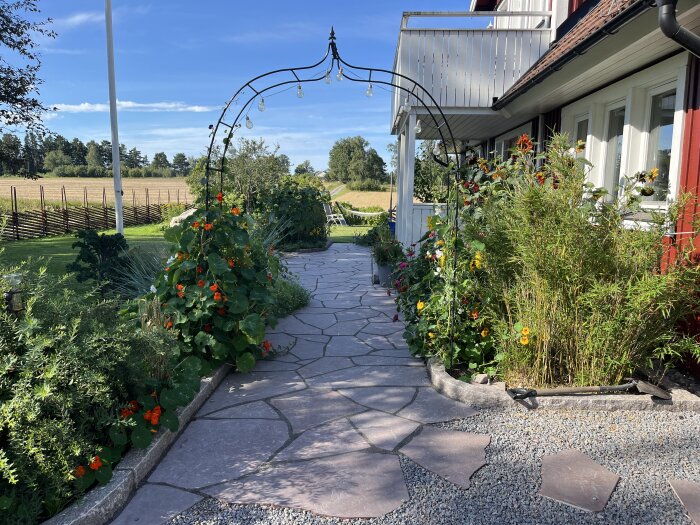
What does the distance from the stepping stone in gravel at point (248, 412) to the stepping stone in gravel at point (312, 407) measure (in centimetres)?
7

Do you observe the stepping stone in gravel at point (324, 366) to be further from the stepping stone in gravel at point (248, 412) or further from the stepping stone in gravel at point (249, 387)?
the stepping stone in gravel at point (248, 412)

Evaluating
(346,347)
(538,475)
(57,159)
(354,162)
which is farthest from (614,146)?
(57,159)

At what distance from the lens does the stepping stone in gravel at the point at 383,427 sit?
2.74 metres

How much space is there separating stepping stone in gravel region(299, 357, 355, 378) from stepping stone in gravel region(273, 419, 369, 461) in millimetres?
937

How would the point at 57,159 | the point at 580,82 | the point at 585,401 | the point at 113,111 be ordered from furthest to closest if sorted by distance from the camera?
the point at 57,159 < the point at 113,111 < the point at 580,82 < the point at 585,401

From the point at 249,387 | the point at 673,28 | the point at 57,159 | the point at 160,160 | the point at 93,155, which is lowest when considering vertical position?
the point at 249,387

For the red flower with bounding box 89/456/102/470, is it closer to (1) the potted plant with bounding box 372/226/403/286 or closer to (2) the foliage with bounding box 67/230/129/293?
(2) the foliage with bounding box 67/230/129/293

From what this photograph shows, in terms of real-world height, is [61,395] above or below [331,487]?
above

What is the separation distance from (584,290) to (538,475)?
133cm

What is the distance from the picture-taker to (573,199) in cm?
319

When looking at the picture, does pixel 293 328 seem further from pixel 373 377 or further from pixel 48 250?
pixel 48 250

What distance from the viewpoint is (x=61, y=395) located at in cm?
201

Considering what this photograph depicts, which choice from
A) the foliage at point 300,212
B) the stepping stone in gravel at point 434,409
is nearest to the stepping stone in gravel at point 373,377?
the stepping stone in gravel at point 434,409

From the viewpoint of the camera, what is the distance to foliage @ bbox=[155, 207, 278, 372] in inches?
138
